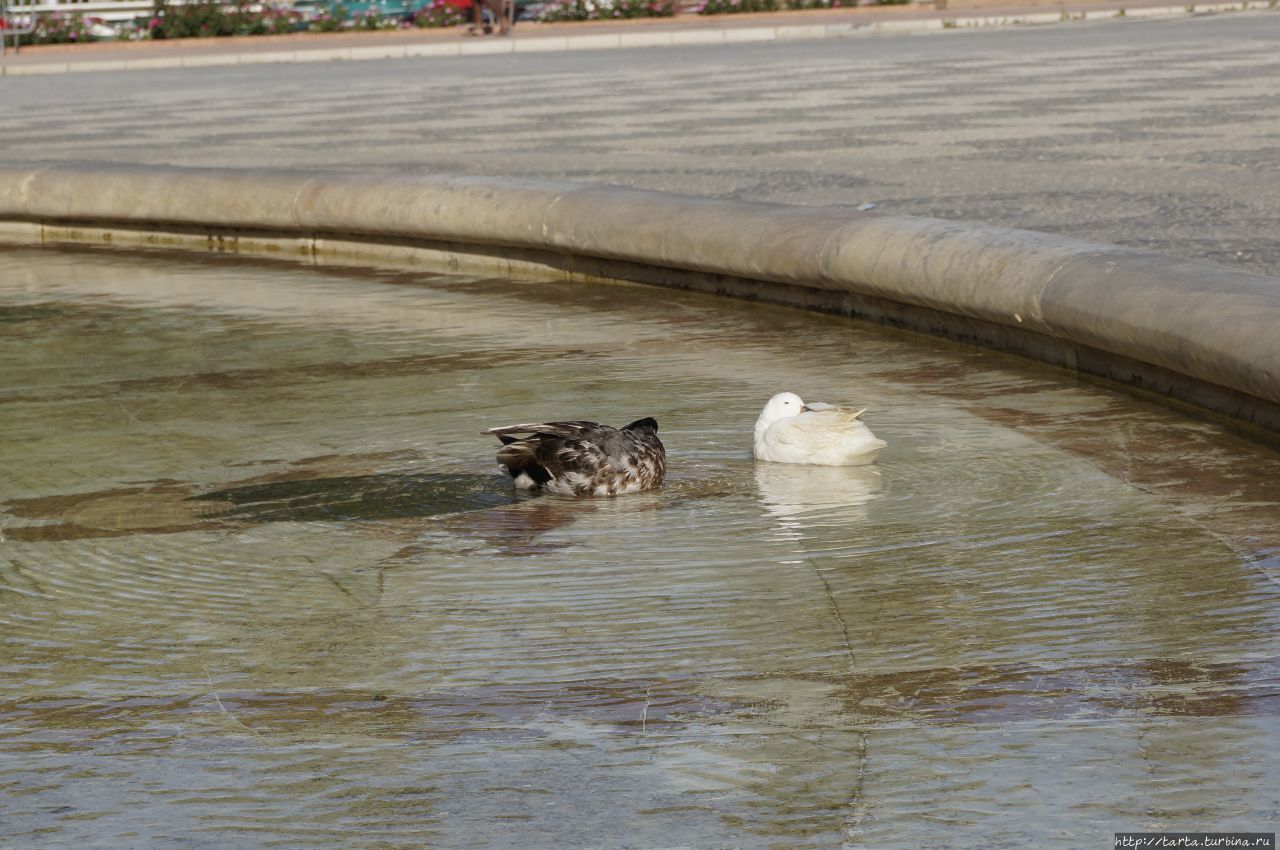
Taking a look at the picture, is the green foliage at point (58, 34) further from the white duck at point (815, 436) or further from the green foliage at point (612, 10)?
the white duck at point (815, 436)

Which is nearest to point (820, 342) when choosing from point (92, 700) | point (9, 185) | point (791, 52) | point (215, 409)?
point (215, 409)

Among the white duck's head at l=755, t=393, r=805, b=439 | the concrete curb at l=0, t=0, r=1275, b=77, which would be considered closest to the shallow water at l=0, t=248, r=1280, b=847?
the white duck's head at l=755, t=393, r=805, b=439

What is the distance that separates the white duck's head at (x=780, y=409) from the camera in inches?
206

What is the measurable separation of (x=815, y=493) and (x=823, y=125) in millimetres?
8922

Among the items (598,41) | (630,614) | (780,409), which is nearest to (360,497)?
(780,409)

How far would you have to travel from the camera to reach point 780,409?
523cm

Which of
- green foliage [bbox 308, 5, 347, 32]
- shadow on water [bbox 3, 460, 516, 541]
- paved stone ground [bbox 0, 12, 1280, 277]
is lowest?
shadow on water [bbox 3, 460, 516, 541]

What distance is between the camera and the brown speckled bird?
4836 mm

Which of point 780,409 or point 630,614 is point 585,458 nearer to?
point 780,409

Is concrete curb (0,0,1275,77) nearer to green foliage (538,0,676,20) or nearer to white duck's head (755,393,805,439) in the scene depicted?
green foliage (538,0,676,20)

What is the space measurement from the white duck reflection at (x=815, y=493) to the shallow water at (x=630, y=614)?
0.01 metres

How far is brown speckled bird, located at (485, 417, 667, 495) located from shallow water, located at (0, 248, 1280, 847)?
72 mm

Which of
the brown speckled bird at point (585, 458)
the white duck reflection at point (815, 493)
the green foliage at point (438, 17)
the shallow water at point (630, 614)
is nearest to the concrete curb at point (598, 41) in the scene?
the green foliage at point (438, 17)

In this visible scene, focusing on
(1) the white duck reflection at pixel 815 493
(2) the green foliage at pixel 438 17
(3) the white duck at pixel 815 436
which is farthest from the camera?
(2) the green foliage at pixel 438 17
